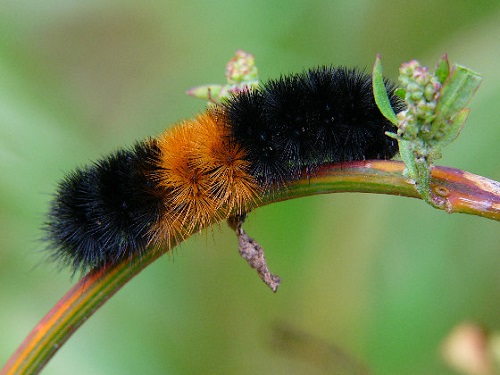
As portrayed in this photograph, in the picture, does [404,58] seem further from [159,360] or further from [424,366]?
[159,360]

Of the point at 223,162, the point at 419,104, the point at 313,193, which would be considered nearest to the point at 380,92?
the point at 419,104

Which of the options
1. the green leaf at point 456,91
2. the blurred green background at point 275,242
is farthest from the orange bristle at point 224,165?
the blurred green background at point 275,242

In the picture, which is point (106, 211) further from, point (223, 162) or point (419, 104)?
point (419, 104)

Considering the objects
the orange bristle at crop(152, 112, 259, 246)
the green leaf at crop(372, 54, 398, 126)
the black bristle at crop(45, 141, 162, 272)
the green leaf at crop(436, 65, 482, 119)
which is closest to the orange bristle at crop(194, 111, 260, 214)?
the orange bristle at crop(152, 112, 259, 246)

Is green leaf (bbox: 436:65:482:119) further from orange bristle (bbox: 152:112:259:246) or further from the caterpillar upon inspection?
orange bristle (bbox: 152:112:259:246)

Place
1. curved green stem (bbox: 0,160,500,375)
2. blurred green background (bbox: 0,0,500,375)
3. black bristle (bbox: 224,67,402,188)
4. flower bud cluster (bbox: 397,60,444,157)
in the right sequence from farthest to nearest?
1. blurred green background (bbox: 0,0,500,375)
2. black bristle (bbox: 224,67,402,188)
3. curved green stem (bbox: 0,160,500,375)
4. flower bud cluster (bbox: 397,60,444,157)

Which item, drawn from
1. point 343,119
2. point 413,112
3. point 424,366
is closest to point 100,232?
point 343,119
